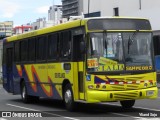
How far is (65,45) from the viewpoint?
55.3 ft

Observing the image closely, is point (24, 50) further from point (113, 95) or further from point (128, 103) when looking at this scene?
point (113, 95)

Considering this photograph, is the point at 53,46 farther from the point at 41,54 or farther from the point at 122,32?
the point at 122,32

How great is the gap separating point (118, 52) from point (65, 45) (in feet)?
8.06

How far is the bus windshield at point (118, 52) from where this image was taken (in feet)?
49.0

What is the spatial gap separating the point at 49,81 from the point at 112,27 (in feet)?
14.0

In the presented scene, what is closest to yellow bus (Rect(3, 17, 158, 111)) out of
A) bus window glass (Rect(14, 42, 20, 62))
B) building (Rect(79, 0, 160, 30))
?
bus window glass (Rect(14, 42, 20, 62))

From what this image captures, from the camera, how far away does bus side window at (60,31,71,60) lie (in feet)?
54.2

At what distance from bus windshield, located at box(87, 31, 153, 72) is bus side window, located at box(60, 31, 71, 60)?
5.36ft

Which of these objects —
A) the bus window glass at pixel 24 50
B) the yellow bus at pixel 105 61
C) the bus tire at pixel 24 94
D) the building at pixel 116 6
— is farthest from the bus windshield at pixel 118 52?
the building at pixel 116 6

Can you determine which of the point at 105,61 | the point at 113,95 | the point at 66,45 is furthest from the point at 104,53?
the point at 66,45

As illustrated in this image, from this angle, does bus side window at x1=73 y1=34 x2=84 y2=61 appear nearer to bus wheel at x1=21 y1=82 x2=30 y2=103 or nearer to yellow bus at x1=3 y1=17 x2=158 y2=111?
yellow bus at x1=3 y1=17 x2=158 y2=111

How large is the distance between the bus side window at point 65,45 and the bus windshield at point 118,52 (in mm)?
1633

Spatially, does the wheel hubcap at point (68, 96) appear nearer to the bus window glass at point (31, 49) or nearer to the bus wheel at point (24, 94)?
the bus window glass at point (31, 49)

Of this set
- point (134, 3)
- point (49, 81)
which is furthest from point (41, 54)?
point (134, 3)
